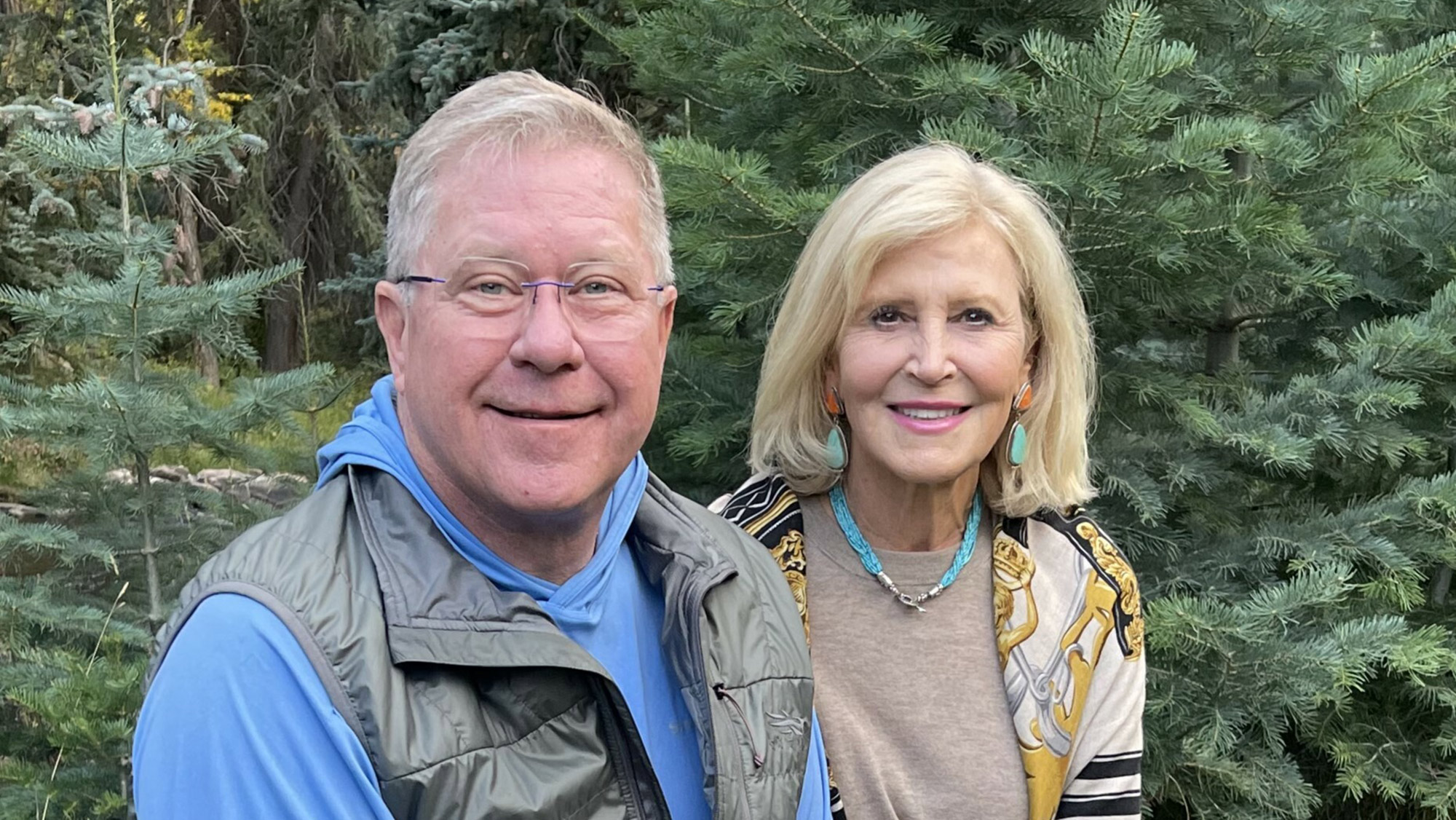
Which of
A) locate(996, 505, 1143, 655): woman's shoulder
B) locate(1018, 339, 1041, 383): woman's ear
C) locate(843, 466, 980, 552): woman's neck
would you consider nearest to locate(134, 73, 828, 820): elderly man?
locate(843, 466, 980, 552): woman's neck

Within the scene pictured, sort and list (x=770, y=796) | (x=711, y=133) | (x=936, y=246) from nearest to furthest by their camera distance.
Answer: (x=770, y=796) → (x=936, y=246) → (x=711, y=133)

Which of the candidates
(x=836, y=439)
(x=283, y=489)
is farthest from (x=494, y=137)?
(x=283, y=489)

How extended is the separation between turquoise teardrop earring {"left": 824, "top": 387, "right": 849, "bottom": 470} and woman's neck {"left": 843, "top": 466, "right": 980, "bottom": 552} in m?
0.04

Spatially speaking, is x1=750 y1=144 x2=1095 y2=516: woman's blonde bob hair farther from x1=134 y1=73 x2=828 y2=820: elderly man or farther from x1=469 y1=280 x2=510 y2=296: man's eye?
x1=469 y1=280 x2=510 y2=296: man's eye

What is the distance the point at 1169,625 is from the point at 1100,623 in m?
0.68

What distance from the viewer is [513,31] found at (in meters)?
4.56

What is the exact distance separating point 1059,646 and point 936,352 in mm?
588

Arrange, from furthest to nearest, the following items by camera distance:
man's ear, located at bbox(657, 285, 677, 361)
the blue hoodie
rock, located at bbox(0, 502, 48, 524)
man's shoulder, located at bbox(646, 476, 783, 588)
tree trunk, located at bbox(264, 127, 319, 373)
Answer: tree trunk, located at bbox(264, 127, 319, 373)
rock, located at bbox(0, 502, 48, 524)
man's shoulder, located at bbox(646, 476, 783, 588)
man's ear, located at bbox(657, 285, 677, 361)
the blue hoodie

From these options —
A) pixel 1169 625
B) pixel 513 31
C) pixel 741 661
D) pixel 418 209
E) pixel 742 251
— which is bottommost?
pixel 1169 625

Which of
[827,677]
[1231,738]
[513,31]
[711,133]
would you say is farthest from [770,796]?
[513,31]

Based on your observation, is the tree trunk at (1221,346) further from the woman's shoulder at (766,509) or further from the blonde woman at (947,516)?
the woman's shoulder at (766,509)

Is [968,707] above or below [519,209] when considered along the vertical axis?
below

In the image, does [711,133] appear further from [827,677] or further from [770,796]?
[770,796]

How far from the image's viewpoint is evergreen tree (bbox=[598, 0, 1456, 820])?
104 inches
